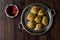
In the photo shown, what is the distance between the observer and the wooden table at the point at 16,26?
90 cm

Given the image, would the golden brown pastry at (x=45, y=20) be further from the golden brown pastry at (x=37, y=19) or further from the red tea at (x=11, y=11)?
the red tea at (x=11, y=11)

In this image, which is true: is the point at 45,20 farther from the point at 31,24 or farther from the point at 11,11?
the point at 11,11

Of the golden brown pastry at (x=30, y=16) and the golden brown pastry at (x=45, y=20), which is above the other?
the golden brown pastry at (x=30, y=16)

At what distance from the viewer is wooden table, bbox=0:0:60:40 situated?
90 centimetres

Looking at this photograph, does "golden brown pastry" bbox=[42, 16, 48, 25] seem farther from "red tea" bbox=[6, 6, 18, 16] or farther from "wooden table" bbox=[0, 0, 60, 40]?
"red tea" bbox=[6, 6, 18, 16]

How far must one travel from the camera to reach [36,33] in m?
0.90

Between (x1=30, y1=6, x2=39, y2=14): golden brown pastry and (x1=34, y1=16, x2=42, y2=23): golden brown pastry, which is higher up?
(x1=30, y1=6, x2=39, y2=14): golden brown pastry

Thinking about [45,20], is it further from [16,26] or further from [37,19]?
[16,26]

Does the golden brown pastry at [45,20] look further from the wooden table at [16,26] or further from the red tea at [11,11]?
the red tea at [11,11]

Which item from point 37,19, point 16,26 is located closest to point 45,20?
point 37,19

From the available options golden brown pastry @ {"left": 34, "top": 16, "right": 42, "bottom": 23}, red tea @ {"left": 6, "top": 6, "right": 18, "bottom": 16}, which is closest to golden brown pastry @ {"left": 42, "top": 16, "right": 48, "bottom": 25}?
golden brown pastry @ {"left": 34, "top": 16, "right": 42, "bottom": 23}

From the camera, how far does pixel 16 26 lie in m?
0.91

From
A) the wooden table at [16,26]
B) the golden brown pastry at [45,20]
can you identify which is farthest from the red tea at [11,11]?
the golden brown pastry at [45,20]

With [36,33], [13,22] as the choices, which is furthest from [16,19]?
[36,33]
